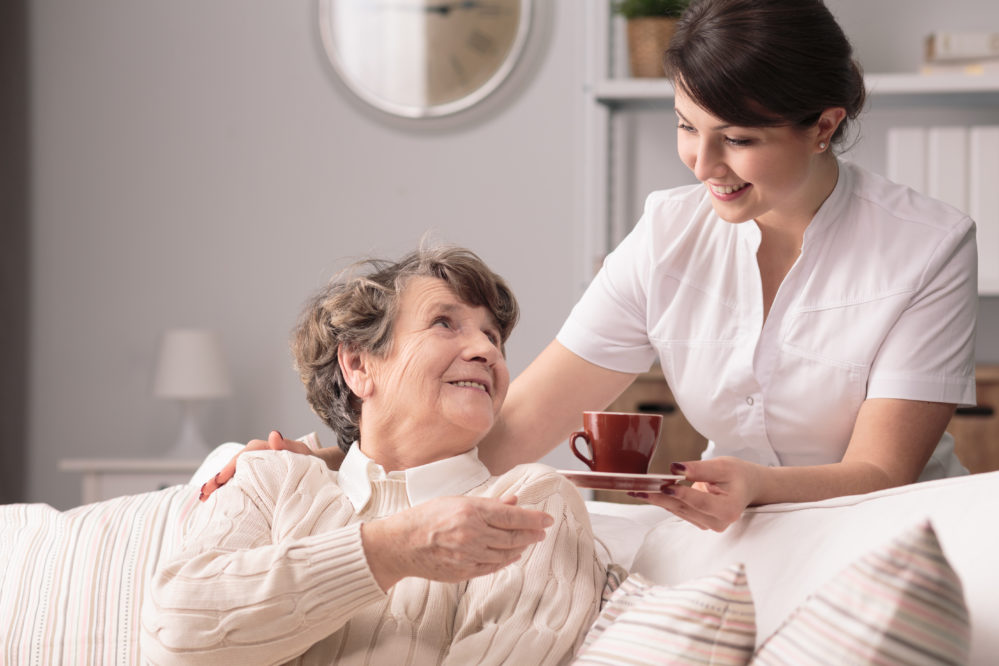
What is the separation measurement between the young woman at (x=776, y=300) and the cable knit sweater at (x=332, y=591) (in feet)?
0.62

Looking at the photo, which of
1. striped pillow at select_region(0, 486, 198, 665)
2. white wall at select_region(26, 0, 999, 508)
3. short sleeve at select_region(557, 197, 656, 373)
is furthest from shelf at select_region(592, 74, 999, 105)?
striped pillow at select_region(0, 486, 198, 665)

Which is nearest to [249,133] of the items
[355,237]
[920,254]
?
[355,237]

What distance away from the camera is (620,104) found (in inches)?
128

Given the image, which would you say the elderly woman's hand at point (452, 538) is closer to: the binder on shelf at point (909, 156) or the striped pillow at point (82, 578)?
the striped pillow at point (82, 578)

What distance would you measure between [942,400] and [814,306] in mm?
238

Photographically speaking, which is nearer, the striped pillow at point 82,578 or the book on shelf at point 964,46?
the striped pillow at point 82,578

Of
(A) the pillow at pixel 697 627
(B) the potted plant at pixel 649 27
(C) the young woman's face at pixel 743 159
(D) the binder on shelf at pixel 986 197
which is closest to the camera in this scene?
(A) the pillow at pixel 697 627

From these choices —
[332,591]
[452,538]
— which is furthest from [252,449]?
[452,538]

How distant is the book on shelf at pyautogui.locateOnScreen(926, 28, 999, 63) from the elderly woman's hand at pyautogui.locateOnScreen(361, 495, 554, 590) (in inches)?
98.7

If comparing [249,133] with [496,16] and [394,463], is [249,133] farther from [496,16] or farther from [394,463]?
[394,463]

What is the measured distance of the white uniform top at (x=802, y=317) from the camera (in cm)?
153

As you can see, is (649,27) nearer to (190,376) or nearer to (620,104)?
(620,104)

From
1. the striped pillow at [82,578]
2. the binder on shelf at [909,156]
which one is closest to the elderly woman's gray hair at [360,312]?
the striped pillow at [82,578]

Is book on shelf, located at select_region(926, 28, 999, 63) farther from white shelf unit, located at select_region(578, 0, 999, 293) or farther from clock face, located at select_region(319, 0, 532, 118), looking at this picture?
clock face, located at select_region(319, 0, 532, 118)
